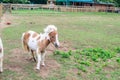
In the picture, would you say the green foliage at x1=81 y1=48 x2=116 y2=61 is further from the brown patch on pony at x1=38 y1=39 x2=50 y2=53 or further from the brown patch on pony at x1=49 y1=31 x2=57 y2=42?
the brown patch on pony at x1=49 y1=31 x2=57 y2=42

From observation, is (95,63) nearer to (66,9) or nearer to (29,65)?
(29,65)

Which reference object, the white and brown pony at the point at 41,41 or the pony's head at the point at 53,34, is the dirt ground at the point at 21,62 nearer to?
the white and brown pony at the point at 41,41

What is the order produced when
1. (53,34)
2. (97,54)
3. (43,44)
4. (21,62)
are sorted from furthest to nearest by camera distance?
(97,54) → (21,62) → (43,44) → (53,34)

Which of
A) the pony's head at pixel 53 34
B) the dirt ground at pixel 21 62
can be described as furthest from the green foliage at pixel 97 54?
the pony's head at pixel 53 34

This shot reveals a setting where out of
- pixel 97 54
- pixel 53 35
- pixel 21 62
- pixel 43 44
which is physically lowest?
→ pixel 97 54

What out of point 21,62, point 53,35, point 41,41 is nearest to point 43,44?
point 41,41

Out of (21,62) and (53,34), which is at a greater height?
(53,34)

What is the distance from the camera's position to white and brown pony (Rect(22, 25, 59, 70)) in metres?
7.14

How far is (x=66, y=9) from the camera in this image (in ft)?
140

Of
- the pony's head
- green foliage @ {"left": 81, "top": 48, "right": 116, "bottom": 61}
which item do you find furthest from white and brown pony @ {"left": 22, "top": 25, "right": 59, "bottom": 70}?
green foliage @ {"left": 81, "top": 48, "right": 116, "bottom": 61}

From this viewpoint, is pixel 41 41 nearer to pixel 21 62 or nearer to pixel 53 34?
pixel 53 34

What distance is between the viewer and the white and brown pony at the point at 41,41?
714cm

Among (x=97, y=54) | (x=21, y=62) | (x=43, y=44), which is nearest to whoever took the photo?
(x=43, y=44)

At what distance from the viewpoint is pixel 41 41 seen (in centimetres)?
747
